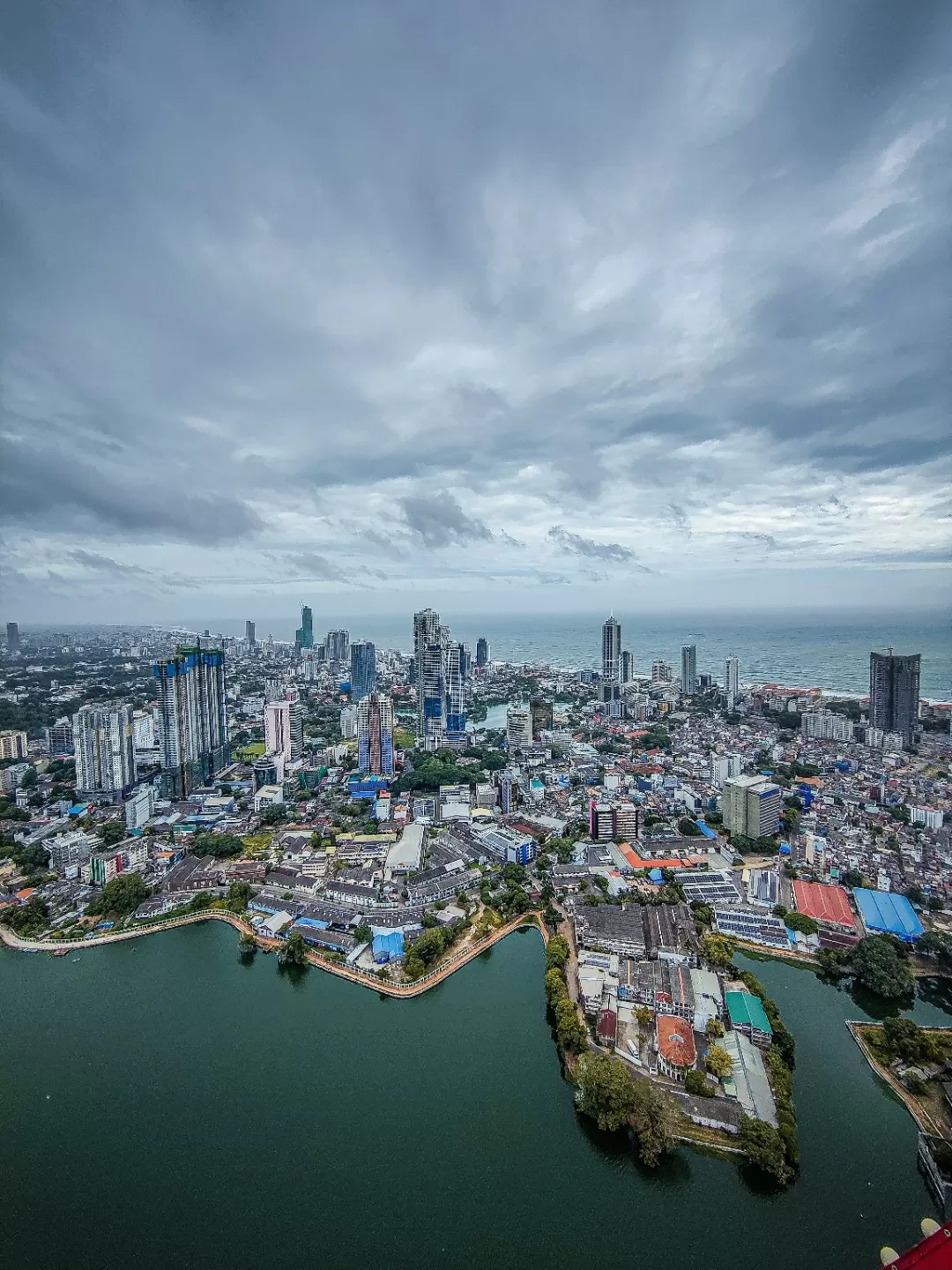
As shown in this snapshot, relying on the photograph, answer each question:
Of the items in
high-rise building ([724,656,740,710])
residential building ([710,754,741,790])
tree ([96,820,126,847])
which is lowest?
tree ([96,820,126,847])

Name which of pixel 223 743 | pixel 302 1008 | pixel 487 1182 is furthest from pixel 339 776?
pixel 487 1182

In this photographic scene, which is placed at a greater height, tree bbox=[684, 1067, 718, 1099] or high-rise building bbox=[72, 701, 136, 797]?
high-rise building bbox=[72, 701, 136, 797]

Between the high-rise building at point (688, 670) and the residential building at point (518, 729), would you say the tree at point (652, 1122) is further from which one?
the high-rise building at point (688, 670)

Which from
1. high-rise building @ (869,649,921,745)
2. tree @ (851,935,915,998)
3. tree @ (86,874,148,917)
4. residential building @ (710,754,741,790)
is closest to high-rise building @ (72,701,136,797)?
tree @ (86,874,148,917)

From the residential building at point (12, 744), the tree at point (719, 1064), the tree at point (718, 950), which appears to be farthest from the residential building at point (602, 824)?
the residential building at point (12, 744)

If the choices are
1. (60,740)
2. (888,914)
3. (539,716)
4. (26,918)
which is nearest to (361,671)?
(539,716)

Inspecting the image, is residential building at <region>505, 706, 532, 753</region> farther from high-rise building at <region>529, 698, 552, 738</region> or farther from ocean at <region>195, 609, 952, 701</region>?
ocean at <region>195, 609, 952, 701</region>
